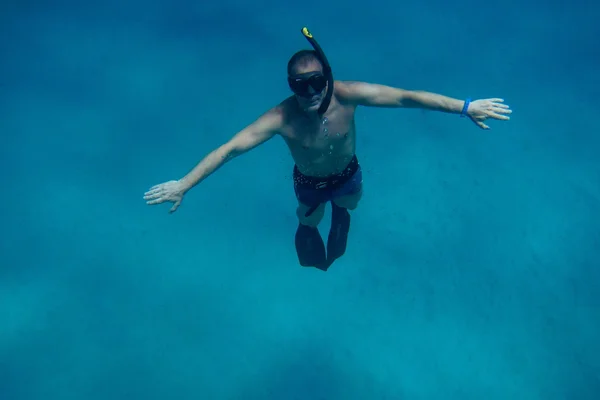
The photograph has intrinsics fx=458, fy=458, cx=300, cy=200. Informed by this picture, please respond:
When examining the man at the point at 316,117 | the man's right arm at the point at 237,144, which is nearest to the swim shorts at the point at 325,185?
the man at the point at 316,117

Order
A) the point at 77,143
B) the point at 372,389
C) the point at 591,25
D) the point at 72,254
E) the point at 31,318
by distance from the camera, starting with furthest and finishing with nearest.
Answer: the point at 591,25 → the point at 77,143 → the point at 72,254 → the point at 31,318 → the point at 372,389

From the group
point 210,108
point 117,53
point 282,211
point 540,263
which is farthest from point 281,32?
point 540,263

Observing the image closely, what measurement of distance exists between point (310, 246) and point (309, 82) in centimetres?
234

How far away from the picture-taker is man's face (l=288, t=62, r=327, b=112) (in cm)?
296

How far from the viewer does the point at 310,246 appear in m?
4.95

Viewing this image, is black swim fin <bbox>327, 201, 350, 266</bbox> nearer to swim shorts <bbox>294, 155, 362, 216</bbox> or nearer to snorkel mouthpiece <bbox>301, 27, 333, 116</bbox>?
swim shorts <bbox>294, 155, 362, 216</bbox>

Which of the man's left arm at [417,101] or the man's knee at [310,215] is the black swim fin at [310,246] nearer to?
the man's knee at [310,215]

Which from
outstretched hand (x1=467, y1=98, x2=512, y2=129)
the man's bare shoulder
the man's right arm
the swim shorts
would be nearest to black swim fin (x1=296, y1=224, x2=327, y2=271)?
the swim shorts

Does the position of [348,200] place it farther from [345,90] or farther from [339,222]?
[345,90]

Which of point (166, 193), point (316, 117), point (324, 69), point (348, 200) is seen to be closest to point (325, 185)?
point (348, 200)

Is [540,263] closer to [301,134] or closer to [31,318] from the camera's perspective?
[301,134]

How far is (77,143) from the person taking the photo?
7738 mm

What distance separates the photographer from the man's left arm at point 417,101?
3193mm

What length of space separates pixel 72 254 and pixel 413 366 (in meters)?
4.85
